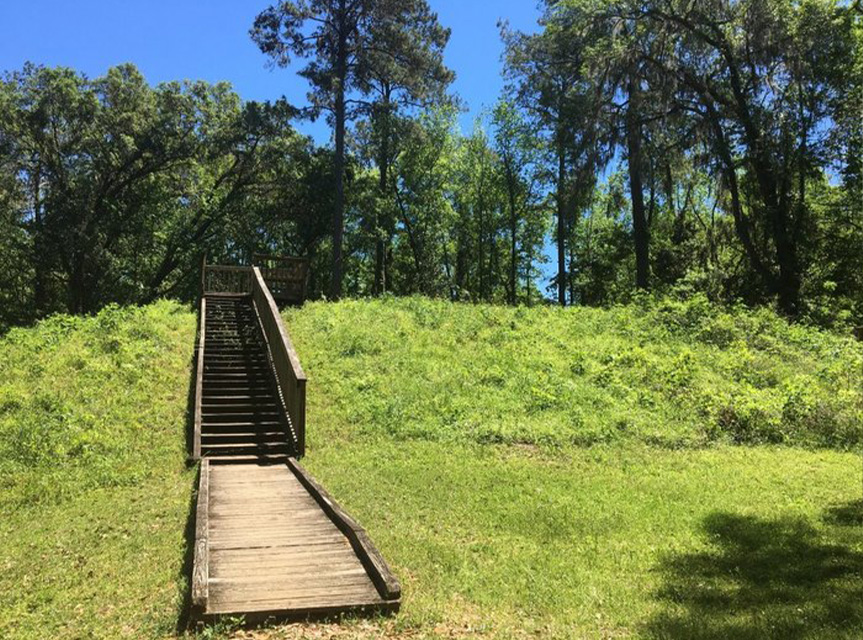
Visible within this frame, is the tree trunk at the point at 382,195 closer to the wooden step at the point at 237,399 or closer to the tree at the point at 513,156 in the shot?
the tree at the point at 513,156

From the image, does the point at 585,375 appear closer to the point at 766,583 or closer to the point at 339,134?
the point at 766,583

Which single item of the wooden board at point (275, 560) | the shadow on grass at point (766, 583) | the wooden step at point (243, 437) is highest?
the wooden step at point (243, 437)

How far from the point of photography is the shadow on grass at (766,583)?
4.48 meters

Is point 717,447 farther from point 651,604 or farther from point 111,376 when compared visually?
point 111,376

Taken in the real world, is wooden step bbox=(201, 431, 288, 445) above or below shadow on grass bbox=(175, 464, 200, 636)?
above

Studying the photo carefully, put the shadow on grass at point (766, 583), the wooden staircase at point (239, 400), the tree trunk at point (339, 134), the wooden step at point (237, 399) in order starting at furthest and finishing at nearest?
1. the tree trunk at point (339, 134)
2. the wooden step at point (237, 399)
3. the wooden staircase at point (239, 400)
4. the shadow on grass at point (766, 583)

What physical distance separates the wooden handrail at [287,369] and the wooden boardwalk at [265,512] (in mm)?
26

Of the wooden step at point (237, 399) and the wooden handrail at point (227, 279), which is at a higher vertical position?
the wooden handrail at point (227, 279)

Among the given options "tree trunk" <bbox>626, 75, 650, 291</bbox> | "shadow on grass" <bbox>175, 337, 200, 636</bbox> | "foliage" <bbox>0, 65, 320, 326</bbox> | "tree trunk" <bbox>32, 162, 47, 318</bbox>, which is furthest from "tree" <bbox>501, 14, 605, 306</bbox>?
"tree trunk" <bbox>32, 162, 47, 318</bbox>

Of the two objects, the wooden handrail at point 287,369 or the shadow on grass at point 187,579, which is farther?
the wooden handrail at point 287,369

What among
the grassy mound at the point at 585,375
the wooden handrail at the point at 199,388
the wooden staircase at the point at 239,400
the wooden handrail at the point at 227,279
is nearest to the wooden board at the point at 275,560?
the wooden handrail at the point at 199,388

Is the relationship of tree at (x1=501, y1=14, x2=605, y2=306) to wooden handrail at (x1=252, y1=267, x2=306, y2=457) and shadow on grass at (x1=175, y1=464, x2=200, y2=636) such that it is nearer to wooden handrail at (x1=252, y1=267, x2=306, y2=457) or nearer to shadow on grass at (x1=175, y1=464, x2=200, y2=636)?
wooden handrail at (x1=252, y1=267, x2=306, y2=457)

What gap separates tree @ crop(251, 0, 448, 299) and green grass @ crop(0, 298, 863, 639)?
1186cm

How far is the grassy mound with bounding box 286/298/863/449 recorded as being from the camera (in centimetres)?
1156
